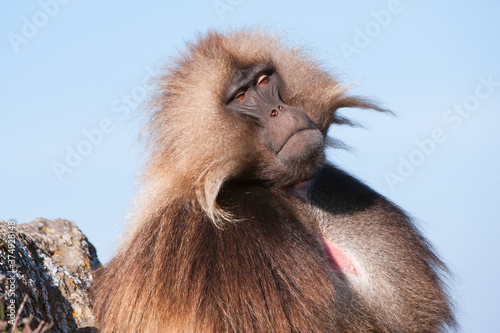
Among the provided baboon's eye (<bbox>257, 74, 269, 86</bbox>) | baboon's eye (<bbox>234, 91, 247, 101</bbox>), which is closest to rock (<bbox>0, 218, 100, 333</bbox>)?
baboon's eye (<bbox>234, 91, 247, 101</bbox>)

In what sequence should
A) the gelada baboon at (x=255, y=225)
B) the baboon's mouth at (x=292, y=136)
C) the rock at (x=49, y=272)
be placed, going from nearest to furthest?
the gelada baboon at (x=255, y=225) < the rock at (x=49, y=272) < the baboon's mouth at (x=292, y=136)

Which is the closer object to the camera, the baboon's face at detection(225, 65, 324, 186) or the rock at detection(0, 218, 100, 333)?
the rock at detection(0, 218, 100, 333)

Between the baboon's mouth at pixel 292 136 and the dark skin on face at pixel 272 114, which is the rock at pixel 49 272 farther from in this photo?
the baboon's mouth at pixel 292 136

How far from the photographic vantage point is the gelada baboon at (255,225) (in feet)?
11.7

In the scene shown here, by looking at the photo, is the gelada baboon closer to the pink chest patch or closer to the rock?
the pink chest patch

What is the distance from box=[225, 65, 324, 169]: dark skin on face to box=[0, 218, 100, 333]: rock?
1890mm

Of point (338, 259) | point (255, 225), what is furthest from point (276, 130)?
point (338, 259)

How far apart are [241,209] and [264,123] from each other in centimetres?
70

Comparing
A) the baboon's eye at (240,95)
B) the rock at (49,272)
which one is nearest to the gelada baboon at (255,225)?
the baboon's eye at (240,95)

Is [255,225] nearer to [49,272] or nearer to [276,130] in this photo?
[276,130]

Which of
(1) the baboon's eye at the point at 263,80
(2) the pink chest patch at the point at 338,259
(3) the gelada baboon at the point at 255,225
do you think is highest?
(1) the baboon's eye at the point at 263,80

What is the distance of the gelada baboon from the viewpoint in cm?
356

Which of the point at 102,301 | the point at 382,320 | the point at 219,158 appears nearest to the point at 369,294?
the point at 382,320

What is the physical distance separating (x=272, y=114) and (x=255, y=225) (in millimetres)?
871
